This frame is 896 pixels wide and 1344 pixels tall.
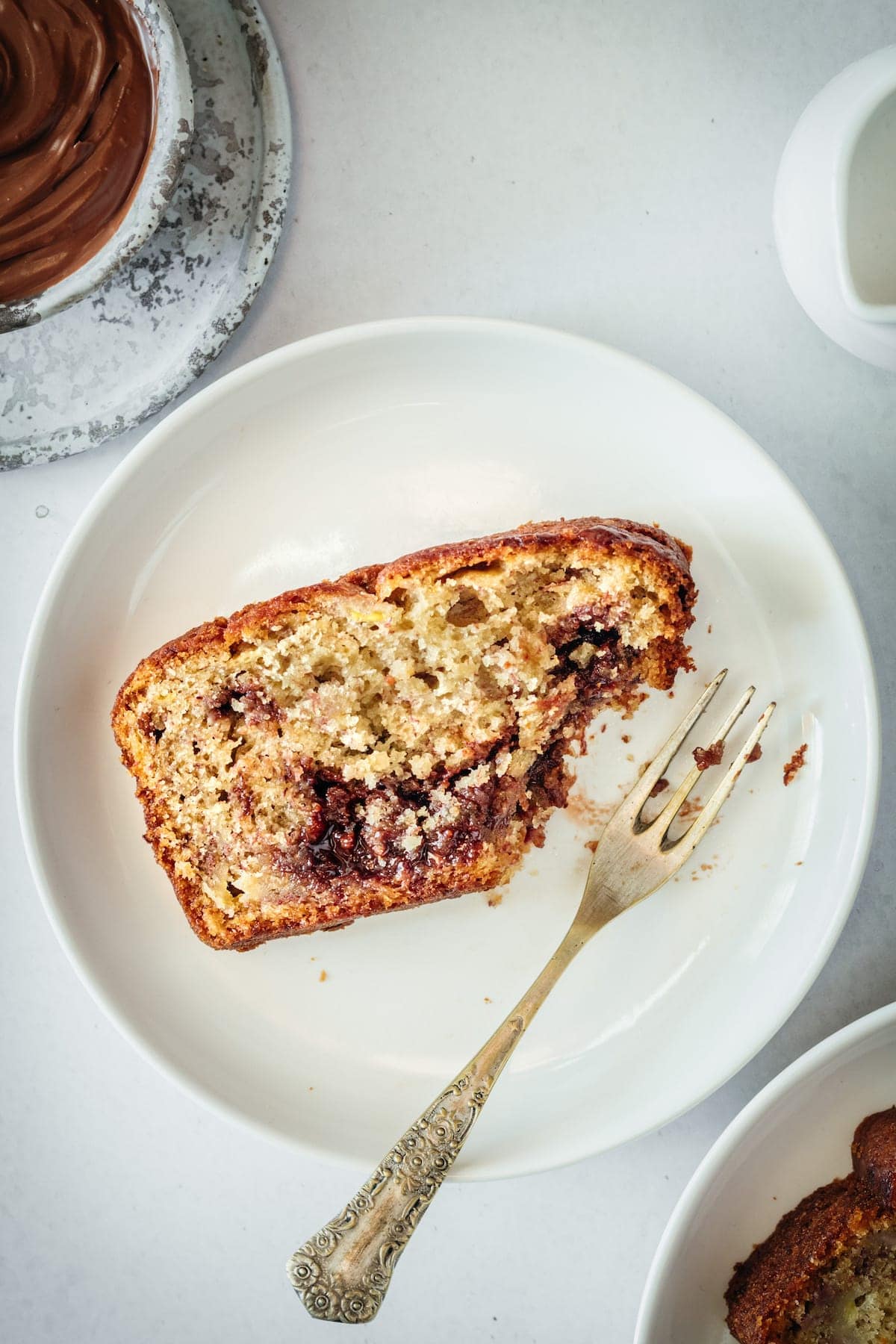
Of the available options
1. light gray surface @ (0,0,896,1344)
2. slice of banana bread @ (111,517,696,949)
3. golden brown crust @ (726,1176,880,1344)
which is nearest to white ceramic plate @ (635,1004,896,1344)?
golden brown crust @ (726,1176,880,1344)

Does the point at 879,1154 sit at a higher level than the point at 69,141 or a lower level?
lower

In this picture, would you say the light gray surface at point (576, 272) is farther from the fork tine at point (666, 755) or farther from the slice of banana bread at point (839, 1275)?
the fork tine at point (666, 755)

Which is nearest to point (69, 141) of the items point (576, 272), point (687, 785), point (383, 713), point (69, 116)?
point (69, 116)

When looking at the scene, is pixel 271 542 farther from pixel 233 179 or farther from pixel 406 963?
pixel 406 963

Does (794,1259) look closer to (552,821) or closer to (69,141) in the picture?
(552,821)

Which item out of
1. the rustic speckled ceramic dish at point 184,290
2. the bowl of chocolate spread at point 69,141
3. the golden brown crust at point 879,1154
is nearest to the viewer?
the bowl of chocolate spread at point 69,141

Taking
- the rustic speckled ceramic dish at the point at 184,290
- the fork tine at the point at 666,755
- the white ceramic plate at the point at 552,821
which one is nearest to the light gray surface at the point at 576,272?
the rustic speckled ceramic dish at the point at 184,290

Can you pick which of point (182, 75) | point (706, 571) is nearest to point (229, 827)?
point (706, 571)
